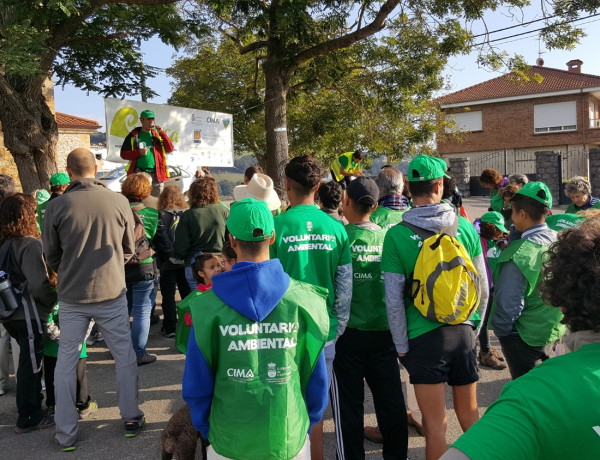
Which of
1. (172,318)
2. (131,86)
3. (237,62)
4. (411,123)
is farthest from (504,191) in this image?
(237,62)

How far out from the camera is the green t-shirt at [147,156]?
7.30m

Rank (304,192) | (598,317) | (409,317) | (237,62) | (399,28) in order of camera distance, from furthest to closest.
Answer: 1. (237,62)
2. (399,28)
3. (304,192)
4. (409,317)
5. (598,317)

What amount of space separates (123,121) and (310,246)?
7.44m

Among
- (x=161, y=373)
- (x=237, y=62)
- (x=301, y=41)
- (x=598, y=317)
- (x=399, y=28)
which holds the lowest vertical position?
(x=161, y=373)

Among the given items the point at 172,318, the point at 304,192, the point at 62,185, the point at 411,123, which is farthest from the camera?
the point at 411,123

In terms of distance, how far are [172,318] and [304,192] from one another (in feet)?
12.7

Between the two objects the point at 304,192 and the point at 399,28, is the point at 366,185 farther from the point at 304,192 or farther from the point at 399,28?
the point at 399,28

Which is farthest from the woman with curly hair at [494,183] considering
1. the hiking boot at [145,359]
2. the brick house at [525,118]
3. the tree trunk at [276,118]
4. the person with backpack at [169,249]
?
the brick house at [525,118]

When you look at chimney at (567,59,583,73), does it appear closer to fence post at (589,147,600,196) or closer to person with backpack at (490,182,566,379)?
fence post at (589,147,600,196)

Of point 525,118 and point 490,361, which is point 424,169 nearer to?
point 490,361

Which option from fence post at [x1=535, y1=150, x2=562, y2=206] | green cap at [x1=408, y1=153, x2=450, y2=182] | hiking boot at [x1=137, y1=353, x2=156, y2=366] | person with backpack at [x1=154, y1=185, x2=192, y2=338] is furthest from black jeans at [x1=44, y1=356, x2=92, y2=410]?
fence post at [x1=535, y1=150, x2=562, y2=206]

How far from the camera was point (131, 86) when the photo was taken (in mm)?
11039

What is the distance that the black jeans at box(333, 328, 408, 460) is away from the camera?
334 cm

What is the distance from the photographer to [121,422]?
4.24 m
